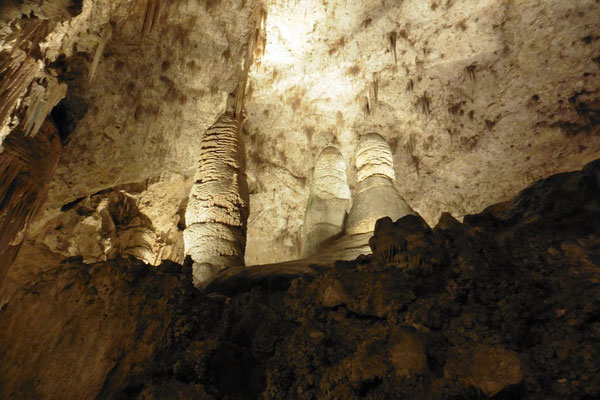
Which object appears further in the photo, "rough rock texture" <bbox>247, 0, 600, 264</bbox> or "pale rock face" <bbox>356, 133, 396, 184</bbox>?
"rough rock texture" <bbox>247, 0, 600, 264</bbox>

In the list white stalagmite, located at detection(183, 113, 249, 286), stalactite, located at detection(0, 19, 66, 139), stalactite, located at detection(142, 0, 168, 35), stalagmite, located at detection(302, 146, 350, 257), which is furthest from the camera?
stalactite, located at detection(142, 0, 168, 35)

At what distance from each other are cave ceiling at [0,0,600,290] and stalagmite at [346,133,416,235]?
3978 mm

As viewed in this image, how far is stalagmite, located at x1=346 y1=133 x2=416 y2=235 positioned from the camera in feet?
22.2

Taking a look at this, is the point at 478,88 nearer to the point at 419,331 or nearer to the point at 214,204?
the point at 214,204

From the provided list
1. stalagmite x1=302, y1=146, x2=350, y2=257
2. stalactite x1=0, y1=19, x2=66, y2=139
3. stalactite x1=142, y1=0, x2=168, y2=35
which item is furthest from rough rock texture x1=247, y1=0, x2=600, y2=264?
stalactite x1=0, y1=19, x2=66, y2=139

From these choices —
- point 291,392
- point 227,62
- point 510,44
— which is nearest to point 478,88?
point 510,44

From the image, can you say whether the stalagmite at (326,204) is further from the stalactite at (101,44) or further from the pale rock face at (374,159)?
the stalactite at (101,44)

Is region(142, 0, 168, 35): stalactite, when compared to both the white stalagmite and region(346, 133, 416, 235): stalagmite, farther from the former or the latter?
region(346, 133, 416, 235): stalagmite

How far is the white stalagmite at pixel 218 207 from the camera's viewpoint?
21.6ft

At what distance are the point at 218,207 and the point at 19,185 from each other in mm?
4347

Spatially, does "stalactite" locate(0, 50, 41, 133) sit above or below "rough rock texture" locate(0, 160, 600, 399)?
above

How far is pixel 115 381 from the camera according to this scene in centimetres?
226

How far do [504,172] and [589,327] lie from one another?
31.5 ft

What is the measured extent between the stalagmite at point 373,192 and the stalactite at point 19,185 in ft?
21.4
